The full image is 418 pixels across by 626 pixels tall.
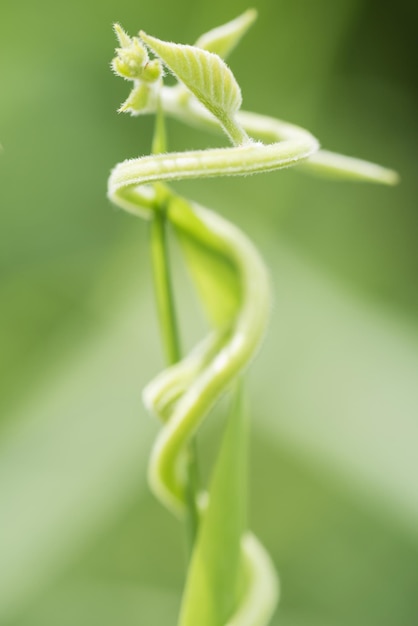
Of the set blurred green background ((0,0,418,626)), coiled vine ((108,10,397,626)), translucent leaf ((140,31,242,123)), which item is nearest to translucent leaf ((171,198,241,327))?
coiled vine ((108,10,397,626))

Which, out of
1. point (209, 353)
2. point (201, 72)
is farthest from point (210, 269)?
point (201, 72)

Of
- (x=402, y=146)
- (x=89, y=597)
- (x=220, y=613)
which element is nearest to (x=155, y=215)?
(x=220, y=613)

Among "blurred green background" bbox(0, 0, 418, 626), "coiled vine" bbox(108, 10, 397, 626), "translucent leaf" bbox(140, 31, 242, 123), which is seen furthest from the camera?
"blurred green background" bbox(0, 0, 418, 626)

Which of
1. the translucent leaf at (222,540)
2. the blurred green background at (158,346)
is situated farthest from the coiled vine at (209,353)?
the blurred green background at (158,346)

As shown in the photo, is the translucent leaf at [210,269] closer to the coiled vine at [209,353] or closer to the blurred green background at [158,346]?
the coiled vine at [209,353]

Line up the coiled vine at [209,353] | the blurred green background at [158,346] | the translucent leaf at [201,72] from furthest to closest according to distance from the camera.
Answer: the blurred green background at [158,346]
the coiled vine at [209,353]
the translucent leaf at [201,72]

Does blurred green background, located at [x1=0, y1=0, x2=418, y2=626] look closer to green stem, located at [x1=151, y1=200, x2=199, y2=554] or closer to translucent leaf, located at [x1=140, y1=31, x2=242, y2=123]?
green stem, located at [x1=151, y1=200, x2=199, y2=554]
